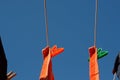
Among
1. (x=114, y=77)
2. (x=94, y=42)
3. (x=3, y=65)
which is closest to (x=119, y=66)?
(x=114, y=77)

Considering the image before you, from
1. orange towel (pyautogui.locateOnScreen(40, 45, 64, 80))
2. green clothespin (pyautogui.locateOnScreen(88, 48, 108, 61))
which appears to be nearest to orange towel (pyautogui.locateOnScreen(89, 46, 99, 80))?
green clothespin (pyautogui.locateOnScreen(88, 48, 108, 61))

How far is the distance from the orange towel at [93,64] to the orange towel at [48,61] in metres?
0.51

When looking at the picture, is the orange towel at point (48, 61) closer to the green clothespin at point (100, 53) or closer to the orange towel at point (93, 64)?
the orange towel at point (93, 64)

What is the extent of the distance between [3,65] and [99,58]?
2.85 metres

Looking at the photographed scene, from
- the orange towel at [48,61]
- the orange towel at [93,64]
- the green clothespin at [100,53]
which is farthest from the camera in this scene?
the green clothespin at [100,53]

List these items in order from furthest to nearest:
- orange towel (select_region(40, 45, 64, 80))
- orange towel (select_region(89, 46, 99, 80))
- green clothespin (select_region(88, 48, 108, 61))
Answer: green clothespin (select_region(88, 48, 108, 61))
orange towel (select_region(89, 46, 99, 80))
orange towel (select_region(40, 45, 64, 80))

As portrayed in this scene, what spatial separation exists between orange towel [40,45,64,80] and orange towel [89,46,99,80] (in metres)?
0.51

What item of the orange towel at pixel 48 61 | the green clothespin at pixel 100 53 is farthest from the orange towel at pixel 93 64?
the orange towel at pixel 48 61

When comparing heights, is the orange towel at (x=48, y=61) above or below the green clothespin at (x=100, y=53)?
above

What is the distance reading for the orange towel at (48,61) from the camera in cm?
514

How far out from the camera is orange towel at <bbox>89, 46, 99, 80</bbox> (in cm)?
568

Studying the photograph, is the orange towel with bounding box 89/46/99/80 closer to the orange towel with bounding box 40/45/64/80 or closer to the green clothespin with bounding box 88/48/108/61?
the green clothespin with bounding box 88/48/108/61

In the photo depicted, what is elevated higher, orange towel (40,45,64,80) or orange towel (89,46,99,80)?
orange towel (40,45,64,80)

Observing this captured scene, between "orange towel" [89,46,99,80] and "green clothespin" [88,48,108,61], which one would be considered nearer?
"orange towel" [89,46,99,80]
